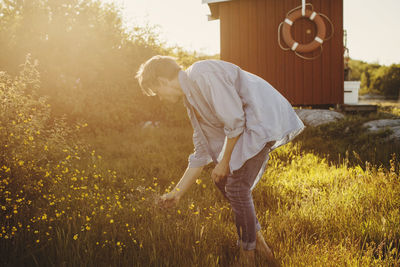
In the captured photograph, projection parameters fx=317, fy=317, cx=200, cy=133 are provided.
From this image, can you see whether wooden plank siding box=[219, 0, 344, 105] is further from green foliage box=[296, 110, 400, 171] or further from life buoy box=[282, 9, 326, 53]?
green foliage box=[296, 110, 400, 171]

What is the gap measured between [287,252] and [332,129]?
428 centimetres

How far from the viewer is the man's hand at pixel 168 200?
2.50 m

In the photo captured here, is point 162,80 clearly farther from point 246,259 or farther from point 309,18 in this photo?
point 309,18

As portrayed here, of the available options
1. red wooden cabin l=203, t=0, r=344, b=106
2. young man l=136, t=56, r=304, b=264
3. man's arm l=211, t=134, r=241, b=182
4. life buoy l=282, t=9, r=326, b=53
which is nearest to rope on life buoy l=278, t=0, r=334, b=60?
life buoy l=282, t=9, r=326, b=53

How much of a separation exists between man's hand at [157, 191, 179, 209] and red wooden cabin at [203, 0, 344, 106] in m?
7.16

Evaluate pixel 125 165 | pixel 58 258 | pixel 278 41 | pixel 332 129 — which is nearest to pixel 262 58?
pixel 278 41

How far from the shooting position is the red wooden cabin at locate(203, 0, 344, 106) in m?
8.72

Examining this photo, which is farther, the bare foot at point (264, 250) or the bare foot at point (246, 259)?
the bare foot at point (264, 250)

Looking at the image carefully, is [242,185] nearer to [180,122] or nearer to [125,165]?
[125,165]

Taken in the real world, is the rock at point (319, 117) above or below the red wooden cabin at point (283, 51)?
below

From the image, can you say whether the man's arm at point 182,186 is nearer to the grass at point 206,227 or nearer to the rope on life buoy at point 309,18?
the grass at point 206,227

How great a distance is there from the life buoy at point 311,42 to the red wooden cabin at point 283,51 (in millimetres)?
179

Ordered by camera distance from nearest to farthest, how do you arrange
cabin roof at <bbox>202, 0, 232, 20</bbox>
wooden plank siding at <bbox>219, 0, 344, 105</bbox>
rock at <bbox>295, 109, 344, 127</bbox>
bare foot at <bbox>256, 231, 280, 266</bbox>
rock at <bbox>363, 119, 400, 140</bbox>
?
bare foot at <bbox>256, 231, 280, 266</bbox>
rock at <bbox>363, 119, 400, 140</bbox>
rock at <bbox>295, 109, 344, 127</bbox>
wooden plank siding at <bbox>219, 0, 344, 105</bbox>
cabin roof at <bbox>202, 0, 232, 20</bbox>

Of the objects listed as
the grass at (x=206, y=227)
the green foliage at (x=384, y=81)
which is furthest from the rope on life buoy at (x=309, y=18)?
the green foliage at (x=384, y=81)
